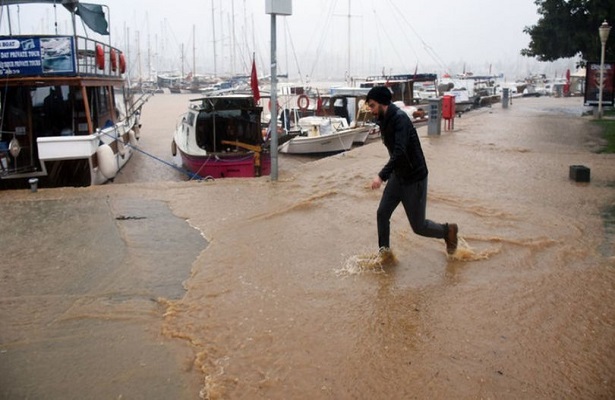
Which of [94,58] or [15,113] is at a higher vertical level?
[94,58]

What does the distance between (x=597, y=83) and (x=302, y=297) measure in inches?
850

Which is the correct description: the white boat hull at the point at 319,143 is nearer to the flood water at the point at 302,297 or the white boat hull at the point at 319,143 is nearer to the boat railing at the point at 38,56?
the boat railing at the point at 38,56

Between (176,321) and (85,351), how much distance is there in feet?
2.35

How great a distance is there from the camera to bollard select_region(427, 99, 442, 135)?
55.6 feet

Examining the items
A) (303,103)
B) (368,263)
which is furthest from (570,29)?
(368,263)

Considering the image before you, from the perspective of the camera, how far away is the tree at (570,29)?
24094mm

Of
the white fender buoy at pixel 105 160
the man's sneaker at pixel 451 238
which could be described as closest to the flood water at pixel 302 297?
the man's sneaker at pixel 451 238

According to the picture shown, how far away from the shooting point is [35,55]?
11.8 metres

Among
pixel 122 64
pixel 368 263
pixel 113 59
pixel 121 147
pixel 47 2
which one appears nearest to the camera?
pixel 368 263

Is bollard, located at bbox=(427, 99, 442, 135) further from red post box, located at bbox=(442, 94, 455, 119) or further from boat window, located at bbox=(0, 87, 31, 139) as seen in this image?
boat window, located at bbox=(0, 87, 31, 139)

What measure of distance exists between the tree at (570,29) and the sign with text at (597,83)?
112 inches

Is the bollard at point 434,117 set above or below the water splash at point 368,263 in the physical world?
above

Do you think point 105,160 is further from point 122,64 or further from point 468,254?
point 468,254

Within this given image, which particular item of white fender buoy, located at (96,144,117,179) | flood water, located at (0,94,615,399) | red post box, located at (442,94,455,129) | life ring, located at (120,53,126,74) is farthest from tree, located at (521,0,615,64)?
white fender buoy, located at (96,144,117,179)
